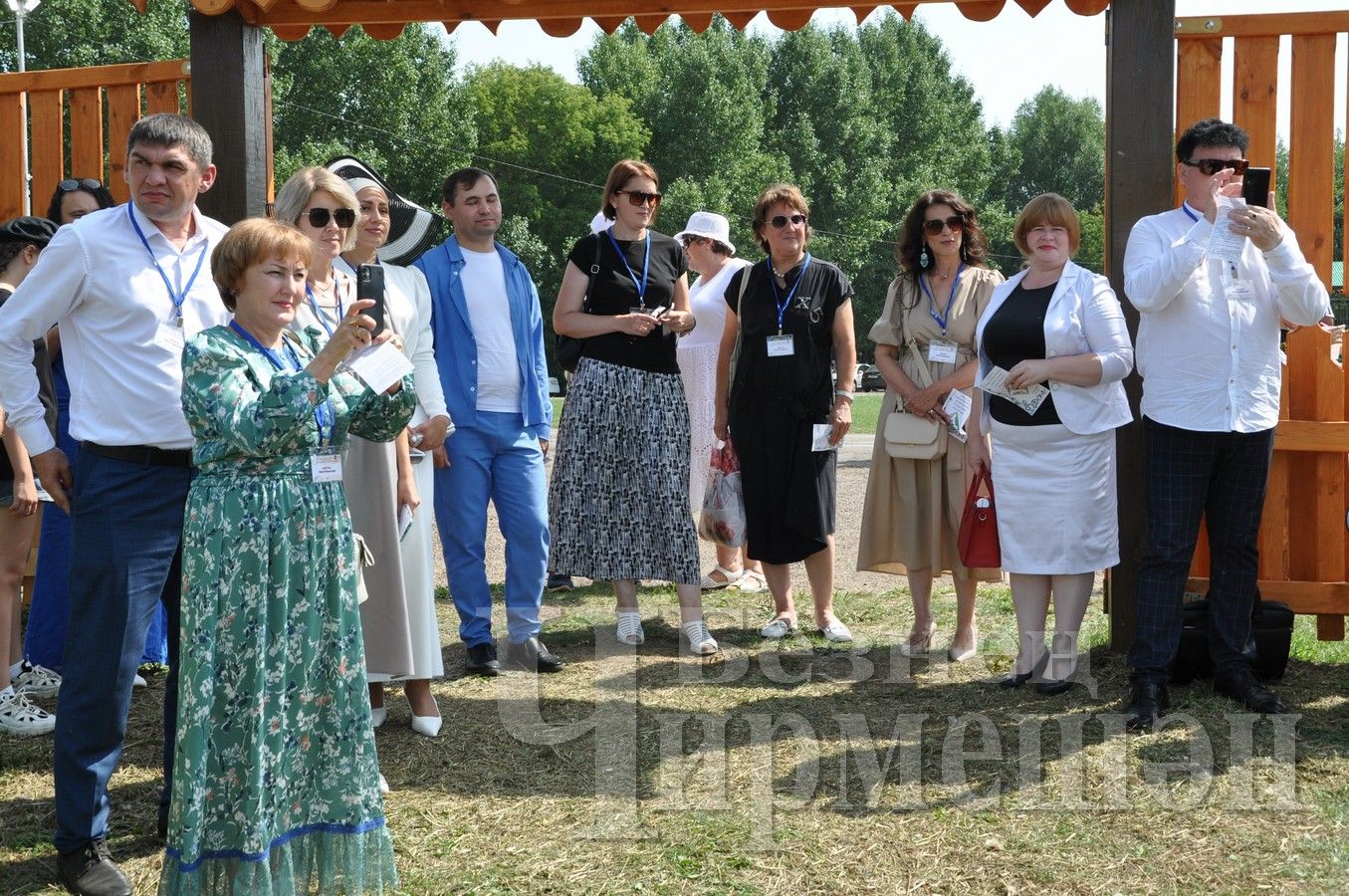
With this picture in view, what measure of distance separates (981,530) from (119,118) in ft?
14.9

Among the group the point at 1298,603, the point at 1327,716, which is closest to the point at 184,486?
the point at 1327,716

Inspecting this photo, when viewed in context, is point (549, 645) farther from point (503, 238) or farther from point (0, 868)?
point (503, 238)

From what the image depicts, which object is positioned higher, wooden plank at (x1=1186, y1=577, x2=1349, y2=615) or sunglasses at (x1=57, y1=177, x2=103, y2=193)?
sunglasses at (x1=57, y1=177, x2=103, y2=193)

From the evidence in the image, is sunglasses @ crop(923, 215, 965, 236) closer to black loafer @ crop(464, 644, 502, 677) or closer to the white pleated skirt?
the white pleated skirt

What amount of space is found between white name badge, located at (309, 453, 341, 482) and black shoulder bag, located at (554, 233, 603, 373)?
288cm

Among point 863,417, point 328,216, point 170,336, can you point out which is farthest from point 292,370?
point 863,417

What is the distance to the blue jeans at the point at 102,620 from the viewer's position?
362 cm

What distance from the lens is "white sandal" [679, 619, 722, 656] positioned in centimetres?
632

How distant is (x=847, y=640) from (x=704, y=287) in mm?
2768

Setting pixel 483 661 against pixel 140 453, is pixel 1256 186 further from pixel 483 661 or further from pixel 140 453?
pixel 140 453

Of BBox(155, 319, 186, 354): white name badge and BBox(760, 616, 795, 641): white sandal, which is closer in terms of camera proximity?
BBox(155, 319, 186, 354): white name badge

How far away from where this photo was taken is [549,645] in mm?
6605

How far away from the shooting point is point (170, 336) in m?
3.75

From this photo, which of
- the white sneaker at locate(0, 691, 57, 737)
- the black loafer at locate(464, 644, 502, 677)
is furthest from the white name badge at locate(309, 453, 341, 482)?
the black loafer at locate(464, 644, 502, 677)
